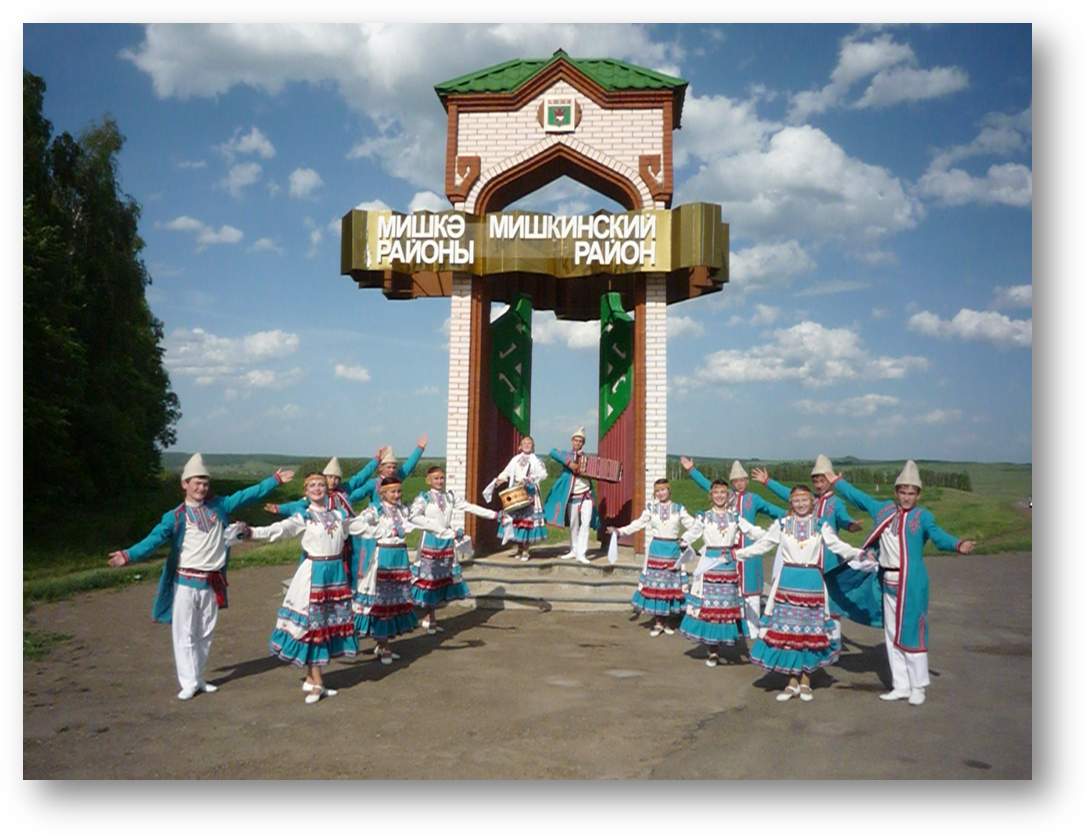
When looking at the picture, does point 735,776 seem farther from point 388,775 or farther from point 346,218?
point 346,218

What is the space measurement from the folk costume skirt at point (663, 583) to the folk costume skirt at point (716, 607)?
1.05 metres

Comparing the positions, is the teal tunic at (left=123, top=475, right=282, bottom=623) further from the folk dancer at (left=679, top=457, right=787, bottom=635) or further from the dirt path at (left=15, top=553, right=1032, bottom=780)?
the folk dancer at (left=679, top=457, right=787, bottom=635)

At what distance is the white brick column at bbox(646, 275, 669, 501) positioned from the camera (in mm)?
10438

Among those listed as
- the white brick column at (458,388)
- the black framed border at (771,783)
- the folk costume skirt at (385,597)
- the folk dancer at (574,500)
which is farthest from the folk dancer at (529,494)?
the black framed border at (771,783)

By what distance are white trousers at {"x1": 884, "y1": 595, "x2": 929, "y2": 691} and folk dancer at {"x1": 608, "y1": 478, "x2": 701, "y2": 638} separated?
8.01ft

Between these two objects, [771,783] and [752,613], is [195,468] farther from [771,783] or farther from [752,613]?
[752,613]

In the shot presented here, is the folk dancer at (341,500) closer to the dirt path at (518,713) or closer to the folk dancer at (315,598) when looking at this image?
the folk dancer at (315,598)

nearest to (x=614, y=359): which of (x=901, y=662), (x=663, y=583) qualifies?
(x=663, y=583)

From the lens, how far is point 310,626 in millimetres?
5898

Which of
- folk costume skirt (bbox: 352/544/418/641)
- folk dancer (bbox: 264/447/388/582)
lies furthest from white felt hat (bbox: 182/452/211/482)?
folk costume skirt (bbox: 352/544/418/641)

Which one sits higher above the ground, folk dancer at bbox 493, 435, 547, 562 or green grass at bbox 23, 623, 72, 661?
folk dancer at bbox 493, 435, 547, 562

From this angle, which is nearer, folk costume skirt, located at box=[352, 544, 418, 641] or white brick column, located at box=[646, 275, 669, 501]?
folk costume skirt, located at box=[352, 544, 418, 641]

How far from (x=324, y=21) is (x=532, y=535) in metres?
7.62

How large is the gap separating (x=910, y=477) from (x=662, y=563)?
10.2ft
